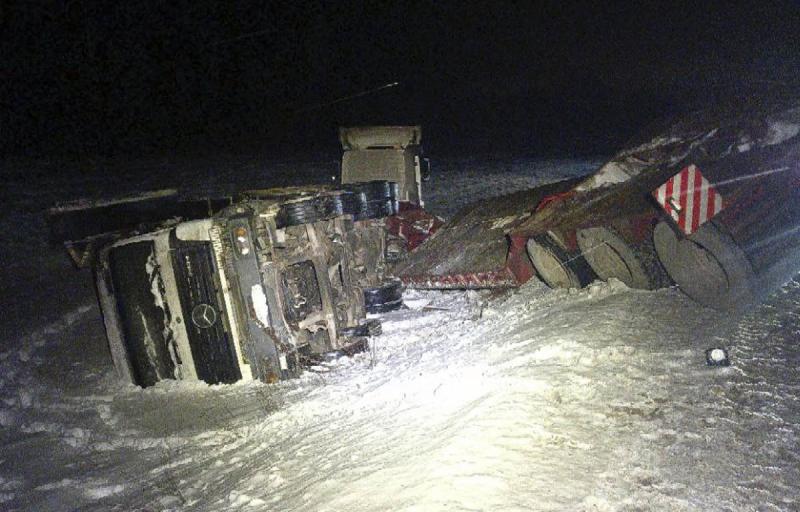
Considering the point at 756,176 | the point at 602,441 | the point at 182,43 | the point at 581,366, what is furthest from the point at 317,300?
the point at 182,43

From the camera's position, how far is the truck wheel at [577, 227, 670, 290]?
5.75m

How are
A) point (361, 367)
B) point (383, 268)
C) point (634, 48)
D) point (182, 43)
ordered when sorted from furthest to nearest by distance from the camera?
point (182, 43), point (634, 48), point (383, 268), point (361, 367)

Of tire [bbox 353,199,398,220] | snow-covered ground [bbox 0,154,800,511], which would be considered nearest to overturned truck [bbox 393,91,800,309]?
snow-covered ground [bbox 0,154,800,511]

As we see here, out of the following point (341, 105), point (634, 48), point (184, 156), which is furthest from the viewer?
point (341, 105)

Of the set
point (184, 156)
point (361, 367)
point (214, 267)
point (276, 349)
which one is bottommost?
point (361, 367)

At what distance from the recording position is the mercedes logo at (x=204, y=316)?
579cm

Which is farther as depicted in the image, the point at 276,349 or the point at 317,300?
the point at 317,300

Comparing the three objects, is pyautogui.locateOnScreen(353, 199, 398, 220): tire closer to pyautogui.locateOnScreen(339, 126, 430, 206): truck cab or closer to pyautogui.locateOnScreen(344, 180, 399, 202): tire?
pyautogui.locateOnScreen(344, 180, 399, 202): tire

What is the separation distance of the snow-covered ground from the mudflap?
306 mm

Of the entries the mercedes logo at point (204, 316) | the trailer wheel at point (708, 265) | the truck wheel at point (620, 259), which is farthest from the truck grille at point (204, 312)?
the trailer wheel at point (708, 265)

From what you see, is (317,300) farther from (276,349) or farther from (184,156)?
(184,156)

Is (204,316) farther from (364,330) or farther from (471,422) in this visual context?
(471,422)

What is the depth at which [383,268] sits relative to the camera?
7344 mm

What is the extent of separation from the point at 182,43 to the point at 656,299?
3642cm
